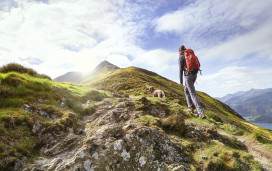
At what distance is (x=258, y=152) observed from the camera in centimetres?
643

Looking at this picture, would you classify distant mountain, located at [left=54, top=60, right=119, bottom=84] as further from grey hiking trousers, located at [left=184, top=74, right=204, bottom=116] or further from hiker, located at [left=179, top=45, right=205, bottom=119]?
grey hiking trousers, located at [left=184, top=74, right=204, bottom=116]

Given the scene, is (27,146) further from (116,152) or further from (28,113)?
(116,152)

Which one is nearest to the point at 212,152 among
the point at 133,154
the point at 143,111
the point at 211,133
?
the point at 211,133

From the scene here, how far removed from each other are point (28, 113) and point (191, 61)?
9.96m

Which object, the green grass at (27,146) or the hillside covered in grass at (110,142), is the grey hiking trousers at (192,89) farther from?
the green grass at (27,146)

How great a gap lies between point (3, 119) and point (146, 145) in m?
6.25

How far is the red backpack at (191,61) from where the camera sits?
9.10 meters

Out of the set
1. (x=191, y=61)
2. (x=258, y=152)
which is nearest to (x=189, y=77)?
(x=191, y=61)

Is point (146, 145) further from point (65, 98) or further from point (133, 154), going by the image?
point (65, 98)

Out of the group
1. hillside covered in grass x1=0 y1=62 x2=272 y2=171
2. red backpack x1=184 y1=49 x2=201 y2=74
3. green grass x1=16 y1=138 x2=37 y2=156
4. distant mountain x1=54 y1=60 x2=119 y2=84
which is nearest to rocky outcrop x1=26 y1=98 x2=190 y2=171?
hillside covered in grass x1=0 y1=62 x2=272 y2=171

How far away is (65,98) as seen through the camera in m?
10.6

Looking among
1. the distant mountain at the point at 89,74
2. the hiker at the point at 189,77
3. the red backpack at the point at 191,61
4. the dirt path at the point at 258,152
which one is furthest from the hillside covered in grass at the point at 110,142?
the distant mountain at the point at 89,74

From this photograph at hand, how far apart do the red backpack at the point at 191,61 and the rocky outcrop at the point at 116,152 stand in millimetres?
5058

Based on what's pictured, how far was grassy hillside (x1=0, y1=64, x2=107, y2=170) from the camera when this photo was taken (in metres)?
5.13
